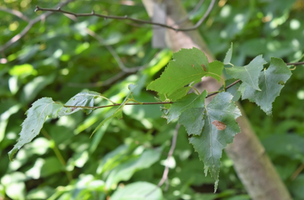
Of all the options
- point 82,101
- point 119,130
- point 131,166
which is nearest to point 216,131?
point 82,101

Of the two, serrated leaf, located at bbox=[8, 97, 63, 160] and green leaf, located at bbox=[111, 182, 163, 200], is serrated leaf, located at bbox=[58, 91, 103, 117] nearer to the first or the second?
serrated leaf, located at bbox=[8, 97, 63, 160]

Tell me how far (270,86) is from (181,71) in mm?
112

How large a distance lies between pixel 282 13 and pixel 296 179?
78cm

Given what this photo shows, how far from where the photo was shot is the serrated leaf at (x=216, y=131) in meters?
0.30

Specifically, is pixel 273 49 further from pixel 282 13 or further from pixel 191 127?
pixel 191 127

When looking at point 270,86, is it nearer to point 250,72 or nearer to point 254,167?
point 250,72

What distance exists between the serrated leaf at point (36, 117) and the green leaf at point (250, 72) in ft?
0.71

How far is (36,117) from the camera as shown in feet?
1.07

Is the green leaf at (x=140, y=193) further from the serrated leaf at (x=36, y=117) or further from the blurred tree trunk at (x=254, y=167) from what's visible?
the serrated leaf at (x=36, y=117)

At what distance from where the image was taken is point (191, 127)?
315 mm

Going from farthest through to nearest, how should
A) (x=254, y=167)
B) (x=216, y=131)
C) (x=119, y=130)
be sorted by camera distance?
1. (x=119, y=130)
2. (x=254, y=167)
3. (x=216, y=131)

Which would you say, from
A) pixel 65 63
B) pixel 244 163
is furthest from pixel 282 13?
pixel 65 63

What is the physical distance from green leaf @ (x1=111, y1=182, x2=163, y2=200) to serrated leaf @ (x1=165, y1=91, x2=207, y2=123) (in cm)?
51

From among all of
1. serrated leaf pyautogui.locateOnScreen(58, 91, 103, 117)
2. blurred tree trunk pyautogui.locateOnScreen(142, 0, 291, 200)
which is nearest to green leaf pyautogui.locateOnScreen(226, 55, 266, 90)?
serrated leaf pyautogui.locateOnScreen(58, 91, 103, 117)
